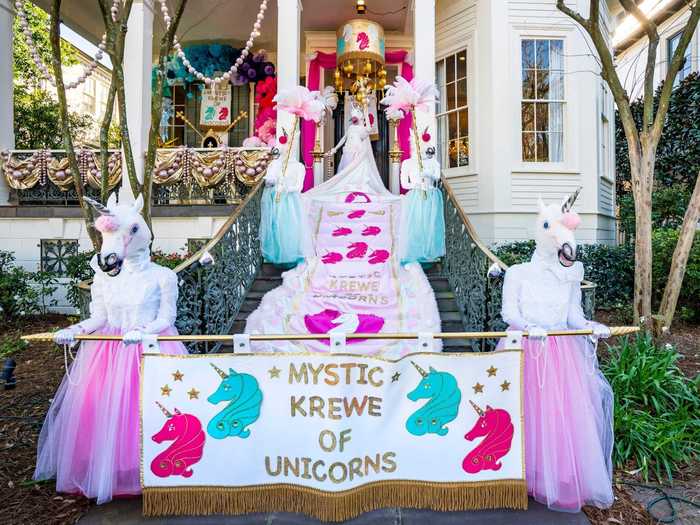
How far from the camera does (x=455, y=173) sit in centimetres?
941

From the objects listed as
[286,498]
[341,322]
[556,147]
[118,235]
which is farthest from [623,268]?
[118,235]

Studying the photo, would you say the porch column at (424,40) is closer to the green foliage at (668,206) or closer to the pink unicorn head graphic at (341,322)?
the pink unicorn head graphic at (341,322)

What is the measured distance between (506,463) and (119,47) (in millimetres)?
4481

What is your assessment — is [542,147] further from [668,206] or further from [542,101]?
[668,206]

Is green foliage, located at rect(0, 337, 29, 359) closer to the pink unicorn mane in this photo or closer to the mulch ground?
the mulch ground

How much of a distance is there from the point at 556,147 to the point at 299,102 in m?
5.34

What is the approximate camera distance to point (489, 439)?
2520 mm

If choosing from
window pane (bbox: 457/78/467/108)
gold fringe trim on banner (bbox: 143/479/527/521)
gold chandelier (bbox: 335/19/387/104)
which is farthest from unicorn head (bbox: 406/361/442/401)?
window pane (bbox: 457/78/467/108)

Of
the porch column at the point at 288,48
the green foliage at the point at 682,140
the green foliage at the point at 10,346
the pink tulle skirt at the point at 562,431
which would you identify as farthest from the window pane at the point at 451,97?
the green foliage at the point at 10,346

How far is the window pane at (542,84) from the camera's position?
8984mm

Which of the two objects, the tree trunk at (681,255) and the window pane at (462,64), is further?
the window pane at (462,64)

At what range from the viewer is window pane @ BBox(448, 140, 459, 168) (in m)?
9.54

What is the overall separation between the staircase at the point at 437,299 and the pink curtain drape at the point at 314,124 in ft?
9.24

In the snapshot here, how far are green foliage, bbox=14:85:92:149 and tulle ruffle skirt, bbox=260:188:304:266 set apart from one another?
429 inches
